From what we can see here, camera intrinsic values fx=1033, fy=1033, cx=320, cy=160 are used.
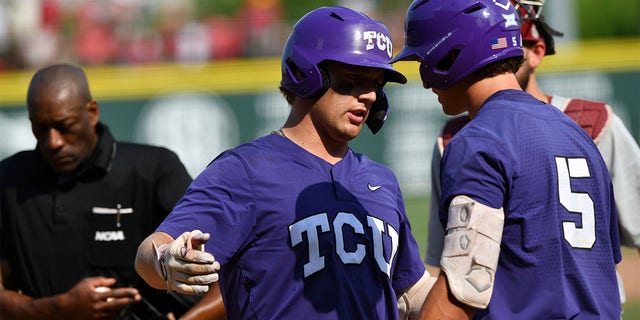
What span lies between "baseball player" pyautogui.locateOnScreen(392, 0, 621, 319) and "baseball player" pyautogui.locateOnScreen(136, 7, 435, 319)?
0.40 metres

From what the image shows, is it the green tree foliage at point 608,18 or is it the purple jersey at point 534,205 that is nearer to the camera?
the purple jersey at point 534,205

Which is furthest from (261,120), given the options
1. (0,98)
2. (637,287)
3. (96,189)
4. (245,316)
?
(245,316)

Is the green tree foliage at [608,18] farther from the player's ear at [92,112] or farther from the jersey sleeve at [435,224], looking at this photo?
the player's ear at [92,112]

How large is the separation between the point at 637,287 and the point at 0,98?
11083mm

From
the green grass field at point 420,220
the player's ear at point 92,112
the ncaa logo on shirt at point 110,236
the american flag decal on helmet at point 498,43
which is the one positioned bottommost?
the green grass field at point 420,220

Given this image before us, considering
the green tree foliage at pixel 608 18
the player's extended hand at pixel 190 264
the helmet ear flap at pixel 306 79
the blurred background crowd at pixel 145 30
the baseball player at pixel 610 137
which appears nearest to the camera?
the player's extended hand at pixel 190 264

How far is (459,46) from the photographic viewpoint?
352 centimetres

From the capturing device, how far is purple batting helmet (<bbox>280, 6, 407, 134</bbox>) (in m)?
3.85

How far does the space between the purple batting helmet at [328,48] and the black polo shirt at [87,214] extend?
1592 mm

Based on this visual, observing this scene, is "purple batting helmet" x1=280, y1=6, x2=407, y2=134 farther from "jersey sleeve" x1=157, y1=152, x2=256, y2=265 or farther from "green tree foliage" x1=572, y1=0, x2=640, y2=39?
"green tree foliage" x1=572, y1=0, x2=640, y2=39

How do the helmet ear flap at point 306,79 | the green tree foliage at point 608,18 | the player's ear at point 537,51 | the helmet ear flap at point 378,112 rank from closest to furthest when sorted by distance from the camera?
the helmet ear flap at point 306,79
the helmet ear flap at point 378,112
the player's ear at point 537,51
the green tree foliage at point 608,18

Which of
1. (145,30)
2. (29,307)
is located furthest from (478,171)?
(145,30)

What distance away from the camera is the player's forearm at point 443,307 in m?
3.21

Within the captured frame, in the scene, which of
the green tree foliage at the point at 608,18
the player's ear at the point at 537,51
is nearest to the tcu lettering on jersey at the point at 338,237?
the player's ear at the point at 537,51
